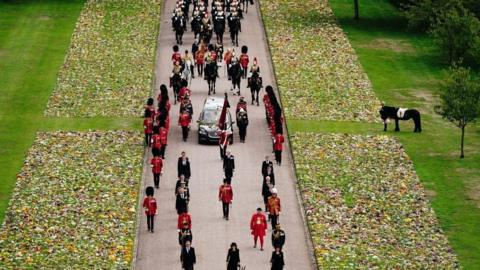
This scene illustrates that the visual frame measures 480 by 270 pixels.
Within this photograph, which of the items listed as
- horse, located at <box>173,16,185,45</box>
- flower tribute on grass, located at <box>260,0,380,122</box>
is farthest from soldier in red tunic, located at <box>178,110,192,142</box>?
horse, located at <box>173,16,185,45</box>

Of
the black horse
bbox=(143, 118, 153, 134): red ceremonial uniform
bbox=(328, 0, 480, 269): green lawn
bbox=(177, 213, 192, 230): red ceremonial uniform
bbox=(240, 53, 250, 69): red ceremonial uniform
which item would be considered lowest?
bbox=(328, 0, 480, 269): green lawn

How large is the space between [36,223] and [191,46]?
107 feet

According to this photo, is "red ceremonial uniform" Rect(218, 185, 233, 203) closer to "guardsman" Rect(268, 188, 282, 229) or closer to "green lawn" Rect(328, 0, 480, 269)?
"guardsman" Rect(268, 188, 282, 229)

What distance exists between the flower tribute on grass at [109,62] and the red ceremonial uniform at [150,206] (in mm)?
18658

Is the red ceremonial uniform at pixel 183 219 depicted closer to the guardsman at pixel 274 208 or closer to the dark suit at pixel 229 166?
the guardsman at pixel 274 208

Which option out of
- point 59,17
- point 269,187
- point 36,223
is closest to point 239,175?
point 269,187

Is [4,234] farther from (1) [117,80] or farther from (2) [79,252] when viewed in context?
(1) [117,80]

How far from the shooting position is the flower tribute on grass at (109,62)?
7825cm

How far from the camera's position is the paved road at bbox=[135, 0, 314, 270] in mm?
56094

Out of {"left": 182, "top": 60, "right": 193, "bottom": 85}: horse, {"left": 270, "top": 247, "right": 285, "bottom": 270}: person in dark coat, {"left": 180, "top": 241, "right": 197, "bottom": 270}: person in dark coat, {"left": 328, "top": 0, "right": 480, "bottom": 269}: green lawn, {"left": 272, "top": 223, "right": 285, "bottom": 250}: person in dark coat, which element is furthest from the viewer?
{"left": 182, "top": 60, "right": 193, "bottom": 85}: horse

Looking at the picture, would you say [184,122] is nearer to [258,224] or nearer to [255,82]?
[255,82]

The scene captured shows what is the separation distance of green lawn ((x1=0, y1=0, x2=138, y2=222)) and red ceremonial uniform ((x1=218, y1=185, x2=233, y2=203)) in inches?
362

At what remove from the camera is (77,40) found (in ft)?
305

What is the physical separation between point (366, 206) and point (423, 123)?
14.9 m
